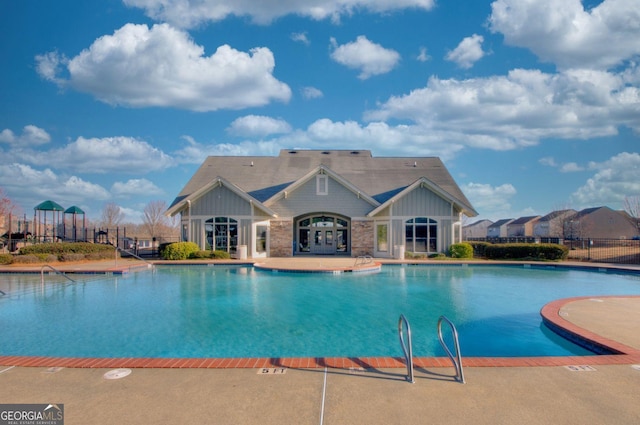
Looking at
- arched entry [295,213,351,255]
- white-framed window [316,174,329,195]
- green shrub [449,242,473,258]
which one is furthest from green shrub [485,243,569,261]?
white-framed window [316,174,329,195]

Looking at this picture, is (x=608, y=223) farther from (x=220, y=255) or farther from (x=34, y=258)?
(x=34, y=258)

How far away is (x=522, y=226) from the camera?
77.6 metres

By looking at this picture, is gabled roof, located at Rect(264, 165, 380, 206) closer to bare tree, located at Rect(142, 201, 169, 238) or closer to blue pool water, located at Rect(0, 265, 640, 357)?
blue pool water, located at Rect(0, 265, 640, 357)

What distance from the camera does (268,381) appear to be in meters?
4.93

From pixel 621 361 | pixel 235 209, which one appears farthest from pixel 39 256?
pixel 621 361

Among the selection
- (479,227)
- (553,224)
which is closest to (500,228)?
(479,227)

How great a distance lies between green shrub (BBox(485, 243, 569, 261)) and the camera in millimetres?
22812

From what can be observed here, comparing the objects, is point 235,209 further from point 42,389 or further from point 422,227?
point 42,389

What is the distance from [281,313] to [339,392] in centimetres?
599

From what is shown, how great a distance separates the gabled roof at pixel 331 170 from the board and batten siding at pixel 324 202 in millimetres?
606

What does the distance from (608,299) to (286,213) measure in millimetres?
18229

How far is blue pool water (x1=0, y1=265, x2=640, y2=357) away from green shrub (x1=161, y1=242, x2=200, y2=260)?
5.24 m

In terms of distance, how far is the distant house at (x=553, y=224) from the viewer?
2248 inches

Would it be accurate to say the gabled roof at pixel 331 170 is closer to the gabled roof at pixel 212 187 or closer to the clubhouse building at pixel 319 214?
the clubhouse building at pixel 319 214
